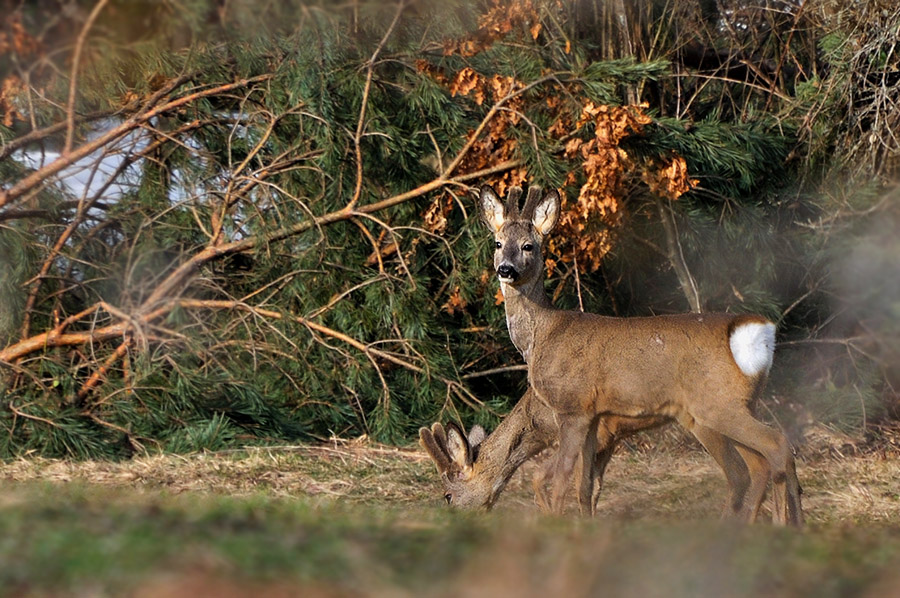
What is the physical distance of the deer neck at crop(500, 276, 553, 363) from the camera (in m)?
7.27

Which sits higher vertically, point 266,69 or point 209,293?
point 266,69

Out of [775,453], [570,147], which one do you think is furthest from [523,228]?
[775,453]

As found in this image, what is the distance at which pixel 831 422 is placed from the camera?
10.1 meters

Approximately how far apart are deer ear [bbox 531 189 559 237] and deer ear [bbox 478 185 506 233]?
0.23 metres

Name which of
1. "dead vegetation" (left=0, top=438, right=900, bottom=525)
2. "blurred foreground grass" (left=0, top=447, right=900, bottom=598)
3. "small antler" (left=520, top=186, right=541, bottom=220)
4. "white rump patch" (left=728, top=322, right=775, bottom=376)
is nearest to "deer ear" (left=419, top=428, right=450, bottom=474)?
"dead vegetation" (left=0, top=438, right=900, bottom=525)

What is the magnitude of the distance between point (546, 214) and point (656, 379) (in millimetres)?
1471

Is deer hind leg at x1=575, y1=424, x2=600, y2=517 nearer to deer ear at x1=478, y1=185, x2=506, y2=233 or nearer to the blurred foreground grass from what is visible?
deer ear at x1=478, y1=185, x2=506, y2=233

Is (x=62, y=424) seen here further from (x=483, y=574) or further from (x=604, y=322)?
(x=483, y=574)

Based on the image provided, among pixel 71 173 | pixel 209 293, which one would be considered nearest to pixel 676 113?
pixel 209 293

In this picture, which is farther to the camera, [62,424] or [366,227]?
[366,227]

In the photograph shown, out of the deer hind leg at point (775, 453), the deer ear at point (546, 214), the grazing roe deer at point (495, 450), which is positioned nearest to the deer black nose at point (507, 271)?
the deer ear at point (546, 214)

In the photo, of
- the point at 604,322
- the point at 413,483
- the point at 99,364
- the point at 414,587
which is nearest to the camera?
the point at 414,587

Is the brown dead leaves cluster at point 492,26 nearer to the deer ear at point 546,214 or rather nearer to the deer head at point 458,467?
the deer ear at point 546,214

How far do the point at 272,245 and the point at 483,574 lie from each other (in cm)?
685
